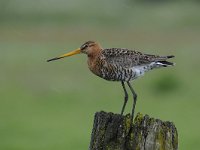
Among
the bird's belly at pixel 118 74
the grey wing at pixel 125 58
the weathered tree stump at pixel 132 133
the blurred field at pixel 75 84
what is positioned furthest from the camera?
the blurred field at pixel 75 84

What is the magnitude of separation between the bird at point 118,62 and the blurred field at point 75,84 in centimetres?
607

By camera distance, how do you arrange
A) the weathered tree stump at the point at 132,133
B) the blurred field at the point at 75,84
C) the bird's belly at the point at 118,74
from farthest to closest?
the blurred field at the point at 75,84
the bird's belly at the point at 118,74
the weathered tree stump at the point at 132,133

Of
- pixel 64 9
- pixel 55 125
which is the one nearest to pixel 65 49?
pixel 55 125

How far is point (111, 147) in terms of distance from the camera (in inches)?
271

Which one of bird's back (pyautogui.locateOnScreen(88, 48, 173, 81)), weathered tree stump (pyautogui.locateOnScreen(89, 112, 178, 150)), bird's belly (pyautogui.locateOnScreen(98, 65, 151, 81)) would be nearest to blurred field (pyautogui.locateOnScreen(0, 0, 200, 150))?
bird's back (pyautogui.locateOnScreen(88, 48, 173, 81))

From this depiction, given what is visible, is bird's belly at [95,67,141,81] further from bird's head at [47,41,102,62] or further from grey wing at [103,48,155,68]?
bird's head at [47,41,102,62]

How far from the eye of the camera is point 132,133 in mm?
6832

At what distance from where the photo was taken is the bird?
10102mm

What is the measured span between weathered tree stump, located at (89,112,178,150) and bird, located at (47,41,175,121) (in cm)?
302

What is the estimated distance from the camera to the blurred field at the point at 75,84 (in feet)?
60.4

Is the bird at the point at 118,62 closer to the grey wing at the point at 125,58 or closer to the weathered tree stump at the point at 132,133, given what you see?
the grey wing at the point at 125,58

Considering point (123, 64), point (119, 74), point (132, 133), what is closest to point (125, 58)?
point (123, 64)

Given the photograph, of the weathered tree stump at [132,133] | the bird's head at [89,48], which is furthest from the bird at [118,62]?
the weathered tree stump at [132,133]

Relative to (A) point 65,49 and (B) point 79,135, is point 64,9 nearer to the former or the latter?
(A) point 65,49
